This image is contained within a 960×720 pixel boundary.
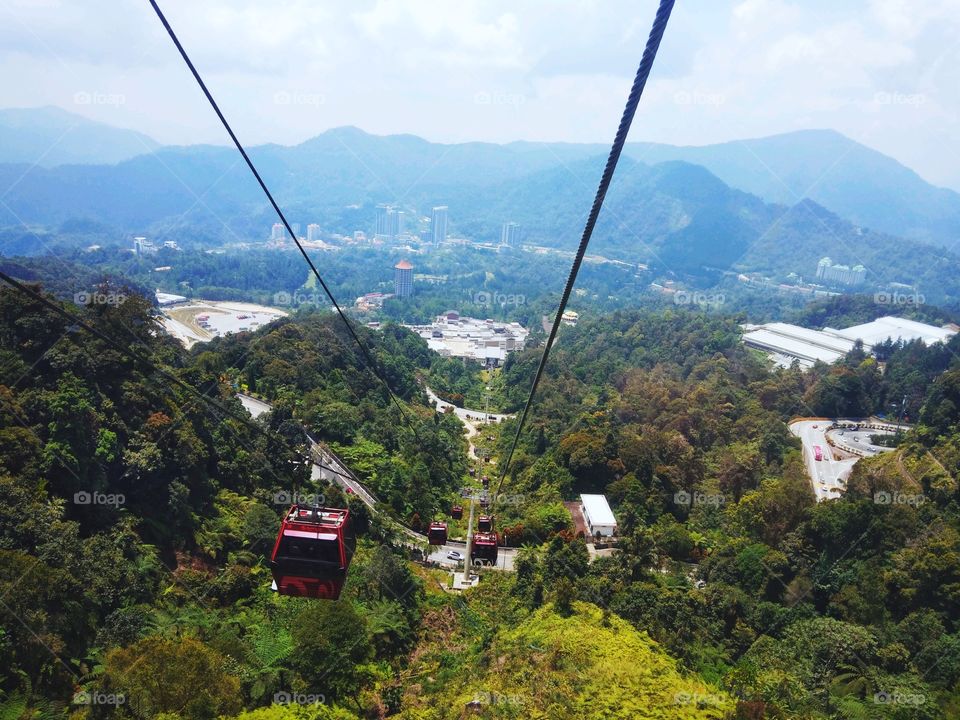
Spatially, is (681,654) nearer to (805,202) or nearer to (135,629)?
(135,629)

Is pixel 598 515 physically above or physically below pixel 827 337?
below

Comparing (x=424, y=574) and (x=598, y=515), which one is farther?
(x=598, y=515)

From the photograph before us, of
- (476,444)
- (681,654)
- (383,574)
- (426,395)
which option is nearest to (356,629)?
(383,574)

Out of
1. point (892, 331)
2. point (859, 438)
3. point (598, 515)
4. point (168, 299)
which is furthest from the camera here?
point (168, 299)

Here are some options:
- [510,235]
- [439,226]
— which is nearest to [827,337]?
[510,235]

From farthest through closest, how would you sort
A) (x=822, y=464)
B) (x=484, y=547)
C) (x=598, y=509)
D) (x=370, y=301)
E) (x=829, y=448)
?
(x=370, y=301) < (x=829, y=448) < (x=822, y=464) < (x=598, y=509) < (x=484, y=547)

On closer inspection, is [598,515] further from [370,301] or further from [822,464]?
[370,301]

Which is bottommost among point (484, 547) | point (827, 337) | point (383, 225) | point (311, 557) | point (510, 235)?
point (383, 225)
